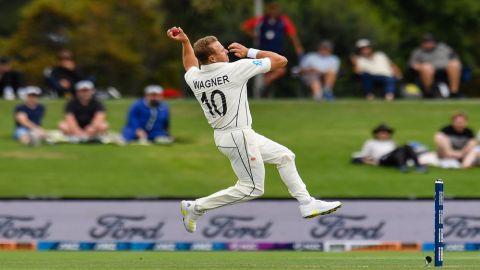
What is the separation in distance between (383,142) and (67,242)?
621 cm

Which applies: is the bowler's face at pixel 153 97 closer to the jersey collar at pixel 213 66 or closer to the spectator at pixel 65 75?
the spectator at pixel 65 75

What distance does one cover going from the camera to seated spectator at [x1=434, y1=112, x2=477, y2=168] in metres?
20.8

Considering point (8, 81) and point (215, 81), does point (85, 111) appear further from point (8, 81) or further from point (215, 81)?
point (215, 81)

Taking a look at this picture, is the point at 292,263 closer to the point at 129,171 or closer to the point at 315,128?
the point at 129,171

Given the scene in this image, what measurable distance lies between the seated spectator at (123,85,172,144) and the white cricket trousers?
28.9 ft

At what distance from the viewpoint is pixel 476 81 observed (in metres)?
44.0

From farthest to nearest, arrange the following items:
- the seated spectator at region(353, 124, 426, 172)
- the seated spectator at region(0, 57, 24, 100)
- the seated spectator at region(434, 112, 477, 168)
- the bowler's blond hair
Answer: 1. the seated spectator at region(0, 57, 24, 100)
2. the seated spectator at region(353, 124, 426, 172)
3. the seated spectator at region(434, 112, 477, 168)
4. the bowler's blond hair

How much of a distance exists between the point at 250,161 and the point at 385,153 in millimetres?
8744

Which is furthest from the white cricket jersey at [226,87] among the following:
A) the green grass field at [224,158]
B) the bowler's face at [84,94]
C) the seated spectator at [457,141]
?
the bowler's face at [84,94]

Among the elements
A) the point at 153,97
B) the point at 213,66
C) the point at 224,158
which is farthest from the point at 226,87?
the point at 224,158

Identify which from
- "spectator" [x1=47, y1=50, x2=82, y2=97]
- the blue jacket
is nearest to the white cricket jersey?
the blue jacket

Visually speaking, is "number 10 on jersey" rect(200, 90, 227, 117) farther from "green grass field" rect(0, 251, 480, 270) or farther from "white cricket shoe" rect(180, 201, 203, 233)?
"green grass field" rect(0, 251, 480, 270)

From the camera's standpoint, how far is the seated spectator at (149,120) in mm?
21672

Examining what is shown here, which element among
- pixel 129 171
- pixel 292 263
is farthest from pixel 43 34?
pixel 292 263
